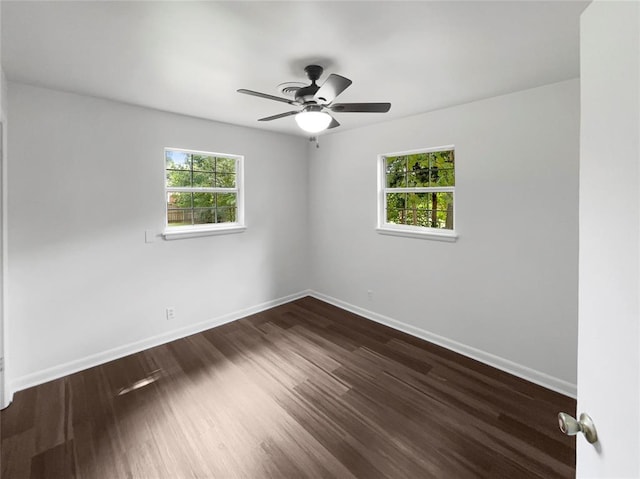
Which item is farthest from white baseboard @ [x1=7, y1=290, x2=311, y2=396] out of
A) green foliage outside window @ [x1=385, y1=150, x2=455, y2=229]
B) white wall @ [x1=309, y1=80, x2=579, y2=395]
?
green foliage outside window @ [x1=385, y1=150, x2=455, y2=229]

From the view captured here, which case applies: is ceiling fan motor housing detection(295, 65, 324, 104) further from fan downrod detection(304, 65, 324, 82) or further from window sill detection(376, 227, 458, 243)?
window sill detection(376, 227, 458, 243)

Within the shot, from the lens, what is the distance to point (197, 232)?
3.35 metres

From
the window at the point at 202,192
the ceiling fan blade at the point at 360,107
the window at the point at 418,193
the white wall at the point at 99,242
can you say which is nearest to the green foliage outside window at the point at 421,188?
the window at the point at 418,193

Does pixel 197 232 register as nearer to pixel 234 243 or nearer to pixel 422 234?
pixel 234 243

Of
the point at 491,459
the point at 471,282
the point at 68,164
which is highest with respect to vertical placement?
the point at 68,164

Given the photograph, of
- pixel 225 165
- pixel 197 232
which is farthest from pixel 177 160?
pixel 197 232

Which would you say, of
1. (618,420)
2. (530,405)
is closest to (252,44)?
(618,420)

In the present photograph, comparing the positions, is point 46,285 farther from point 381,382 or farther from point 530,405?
point 530,405

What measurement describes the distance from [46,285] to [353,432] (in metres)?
2.80

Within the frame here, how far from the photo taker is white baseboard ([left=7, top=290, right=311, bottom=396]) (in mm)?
2439

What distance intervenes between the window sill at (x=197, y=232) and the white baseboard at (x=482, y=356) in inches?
74.7

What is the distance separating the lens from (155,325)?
312 cm

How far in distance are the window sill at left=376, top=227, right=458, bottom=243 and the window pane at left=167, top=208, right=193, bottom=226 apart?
229cm

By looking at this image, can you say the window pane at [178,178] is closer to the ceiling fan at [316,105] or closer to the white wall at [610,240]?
the ceiling fan at [316,105]
